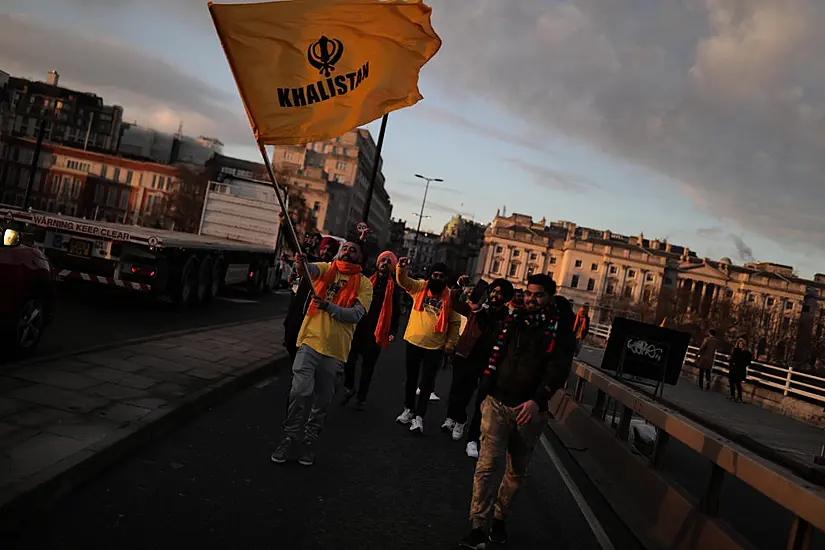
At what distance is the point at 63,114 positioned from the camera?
386 feet

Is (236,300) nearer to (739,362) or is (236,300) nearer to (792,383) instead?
(739,362)

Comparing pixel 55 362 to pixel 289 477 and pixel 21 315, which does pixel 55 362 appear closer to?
pixel 21 315

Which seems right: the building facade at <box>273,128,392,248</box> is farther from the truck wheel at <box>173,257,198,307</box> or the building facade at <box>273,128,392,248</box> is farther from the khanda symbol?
the khanda symbol

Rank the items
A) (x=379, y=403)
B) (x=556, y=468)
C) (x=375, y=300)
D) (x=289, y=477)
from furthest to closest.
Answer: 1. (x=379, y=403)
2. (x=375, y=300)
3. (x=556, y=468)
4. (x=289, y=477)

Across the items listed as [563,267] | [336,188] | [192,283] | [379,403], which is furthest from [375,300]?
[563,267]

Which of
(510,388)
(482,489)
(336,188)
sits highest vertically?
(336,188)

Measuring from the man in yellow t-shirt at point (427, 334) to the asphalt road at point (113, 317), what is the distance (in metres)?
4.17

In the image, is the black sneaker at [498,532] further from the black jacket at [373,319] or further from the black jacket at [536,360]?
the black jacket at [373,319]

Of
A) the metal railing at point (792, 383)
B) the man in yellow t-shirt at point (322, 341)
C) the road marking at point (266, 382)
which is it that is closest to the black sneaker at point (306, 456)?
the man in yellow t-shirt at point (322, 341)

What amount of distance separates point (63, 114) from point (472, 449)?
128 metres

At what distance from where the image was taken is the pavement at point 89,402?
4.41m

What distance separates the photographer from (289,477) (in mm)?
5551

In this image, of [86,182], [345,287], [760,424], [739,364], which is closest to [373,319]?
[345,287]

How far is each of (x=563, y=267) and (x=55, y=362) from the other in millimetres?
133170
